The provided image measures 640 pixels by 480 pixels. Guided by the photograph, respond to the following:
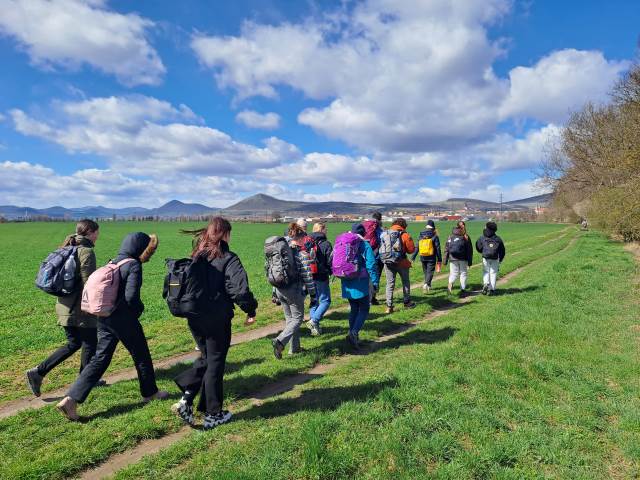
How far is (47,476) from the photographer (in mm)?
3920

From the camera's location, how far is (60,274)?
18.2ft

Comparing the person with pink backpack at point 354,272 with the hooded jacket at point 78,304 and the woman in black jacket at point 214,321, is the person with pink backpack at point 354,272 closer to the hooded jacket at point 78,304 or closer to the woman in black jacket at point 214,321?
the woman in black jacket at point 214,321

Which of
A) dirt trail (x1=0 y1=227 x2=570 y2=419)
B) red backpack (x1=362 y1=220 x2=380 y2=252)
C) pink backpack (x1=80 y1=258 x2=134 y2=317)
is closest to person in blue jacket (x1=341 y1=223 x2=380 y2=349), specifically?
dirt trail (x1=0 y1=227 x2=570 y2=419)

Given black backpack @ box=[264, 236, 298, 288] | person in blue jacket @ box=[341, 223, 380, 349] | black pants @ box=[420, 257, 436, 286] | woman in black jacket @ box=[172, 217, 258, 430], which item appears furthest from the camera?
black pants @ box=[420, 257, 436, 286]

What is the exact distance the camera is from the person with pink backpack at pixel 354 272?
7.51 m

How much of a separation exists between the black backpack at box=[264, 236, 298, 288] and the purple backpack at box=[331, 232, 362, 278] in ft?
3.85

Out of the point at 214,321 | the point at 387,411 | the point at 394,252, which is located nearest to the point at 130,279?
the point at 214,321

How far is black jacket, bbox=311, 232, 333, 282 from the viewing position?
349 inches

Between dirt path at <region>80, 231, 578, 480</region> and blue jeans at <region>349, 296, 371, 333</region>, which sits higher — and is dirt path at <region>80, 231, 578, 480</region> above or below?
below

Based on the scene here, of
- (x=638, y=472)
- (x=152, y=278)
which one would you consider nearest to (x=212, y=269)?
(x=638, y=472)

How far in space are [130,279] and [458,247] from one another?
33.5 feet

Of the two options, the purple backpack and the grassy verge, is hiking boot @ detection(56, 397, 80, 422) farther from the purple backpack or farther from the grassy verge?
the purple backpack

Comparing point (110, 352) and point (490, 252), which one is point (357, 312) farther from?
point (490, 252)

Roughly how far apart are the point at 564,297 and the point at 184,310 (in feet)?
37.8
